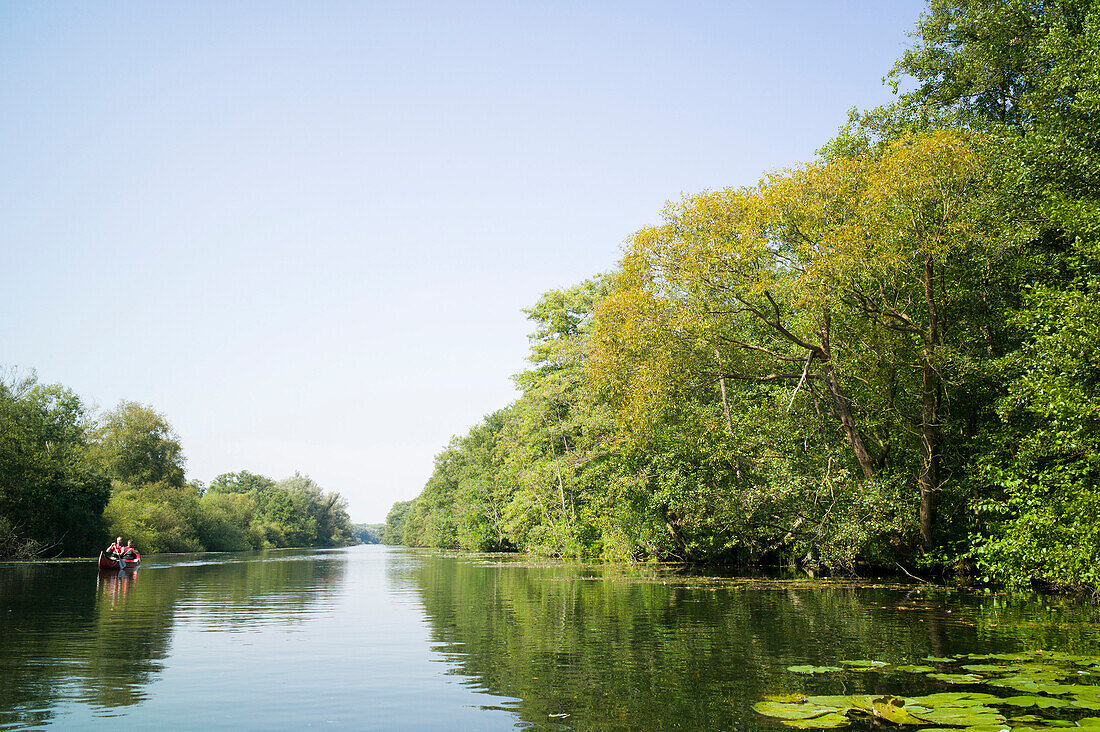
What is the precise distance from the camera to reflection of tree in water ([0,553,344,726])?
8242 mm

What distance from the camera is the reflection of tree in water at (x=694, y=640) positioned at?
7.69m

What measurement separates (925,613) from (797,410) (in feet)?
38.4

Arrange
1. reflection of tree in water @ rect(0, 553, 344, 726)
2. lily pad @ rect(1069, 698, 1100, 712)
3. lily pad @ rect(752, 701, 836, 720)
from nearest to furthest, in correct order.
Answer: lily pad @ rect(752, 701, 836, 720), lily pad @ rect(1069, 698, 1100, 712), reflection of tree in water @ rect(0, 553, 344, 726)

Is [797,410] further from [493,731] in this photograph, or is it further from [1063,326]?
[493,731]

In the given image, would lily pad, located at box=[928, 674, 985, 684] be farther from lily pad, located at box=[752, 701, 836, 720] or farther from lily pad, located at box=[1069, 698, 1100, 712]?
lily pad, located at box=[752, 701, 836, 720]

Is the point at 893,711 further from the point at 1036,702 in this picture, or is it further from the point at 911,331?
the point at 911,331

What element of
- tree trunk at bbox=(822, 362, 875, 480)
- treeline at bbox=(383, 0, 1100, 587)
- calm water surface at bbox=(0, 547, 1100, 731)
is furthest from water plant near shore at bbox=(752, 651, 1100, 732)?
tree trunk at bbox=(822, 362, 875, 480)

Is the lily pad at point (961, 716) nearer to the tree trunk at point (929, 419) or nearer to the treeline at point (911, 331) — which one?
the treeline at point (911, 331)

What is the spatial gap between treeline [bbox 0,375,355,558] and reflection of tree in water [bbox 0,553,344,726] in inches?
916

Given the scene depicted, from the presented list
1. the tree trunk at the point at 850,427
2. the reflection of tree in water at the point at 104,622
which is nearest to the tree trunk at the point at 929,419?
the tree trunk at the point at 850,427

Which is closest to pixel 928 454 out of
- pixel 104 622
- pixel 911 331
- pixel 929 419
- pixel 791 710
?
pixel 929 419

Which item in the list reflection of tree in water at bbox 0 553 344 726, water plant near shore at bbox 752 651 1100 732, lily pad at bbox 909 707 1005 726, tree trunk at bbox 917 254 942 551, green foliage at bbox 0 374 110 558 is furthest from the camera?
green foliage at bbox 0 374 110 558

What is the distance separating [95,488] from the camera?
53.7 meters

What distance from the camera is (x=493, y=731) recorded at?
664 cm
